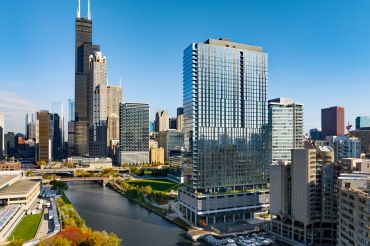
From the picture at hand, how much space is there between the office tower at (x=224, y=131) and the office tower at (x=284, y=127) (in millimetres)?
30930

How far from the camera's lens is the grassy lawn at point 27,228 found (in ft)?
189

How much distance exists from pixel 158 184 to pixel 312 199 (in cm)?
8113

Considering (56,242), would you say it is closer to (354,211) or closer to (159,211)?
(354,211)

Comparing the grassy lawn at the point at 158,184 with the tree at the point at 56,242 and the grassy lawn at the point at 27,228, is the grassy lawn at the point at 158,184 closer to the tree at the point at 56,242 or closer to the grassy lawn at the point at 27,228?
the grassy lawn at the point at 27,228

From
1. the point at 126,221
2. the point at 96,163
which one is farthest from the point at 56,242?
the point at 96,163

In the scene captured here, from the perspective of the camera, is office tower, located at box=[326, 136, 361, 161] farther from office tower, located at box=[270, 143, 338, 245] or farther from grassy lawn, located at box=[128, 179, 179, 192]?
grassy lawn, located at box=[128, 179, 179, 192]

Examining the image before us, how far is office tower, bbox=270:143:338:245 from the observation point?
61.7 m

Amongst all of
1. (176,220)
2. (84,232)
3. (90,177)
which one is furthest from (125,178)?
(84,232)

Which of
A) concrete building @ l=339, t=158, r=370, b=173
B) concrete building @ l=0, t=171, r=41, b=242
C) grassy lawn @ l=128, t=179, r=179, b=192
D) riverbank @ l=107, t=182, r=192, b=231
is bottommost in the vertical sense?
grassy lawn @ l=128, t=179, r=179, b=192

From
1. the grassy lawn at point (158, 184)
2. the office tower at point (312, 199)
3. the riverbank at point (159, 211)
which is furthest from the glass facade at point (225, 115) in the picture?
the grassy lawn at point (158, 184)

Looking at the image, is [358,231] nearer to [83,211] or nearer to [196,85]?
[196,85]

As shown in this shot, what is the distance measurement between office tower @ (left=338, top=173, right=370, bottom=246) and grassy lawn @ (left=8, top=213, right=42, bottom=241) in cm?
5132

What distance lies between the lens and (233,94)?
3221 inches

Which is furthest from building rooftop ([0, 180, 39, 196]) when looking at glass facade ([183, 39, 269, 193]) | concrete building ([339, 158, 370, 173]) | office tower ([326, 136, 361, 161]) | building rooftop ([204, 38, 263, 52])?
office tower ([326, 136, 361, 161])
